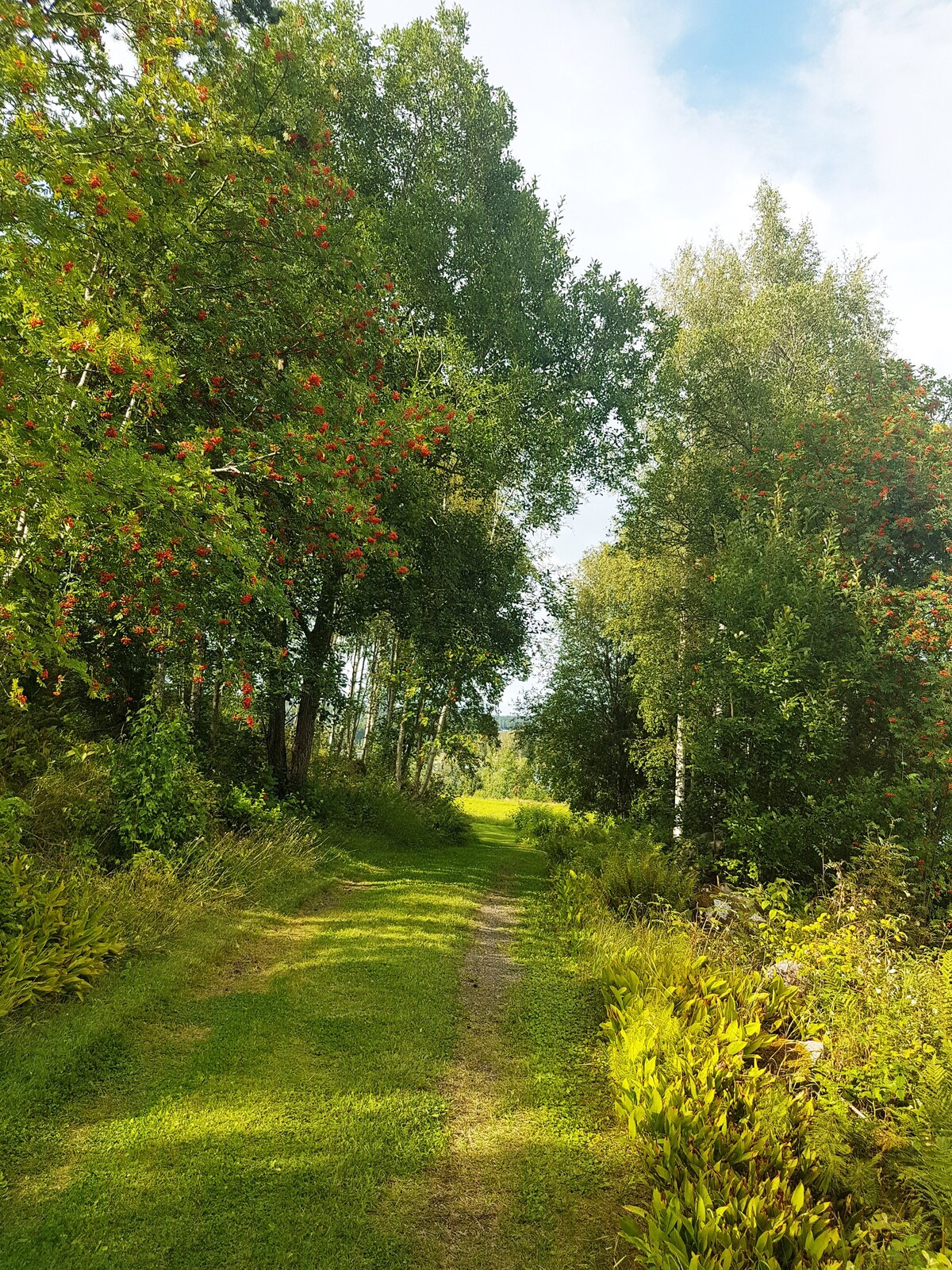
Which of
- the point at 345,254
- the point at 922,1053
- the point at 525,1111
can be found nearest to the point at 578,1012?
the point at 525,1111

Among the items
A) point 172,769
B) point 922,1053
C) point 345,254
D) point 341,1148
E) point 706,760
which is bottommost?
point 341,1148

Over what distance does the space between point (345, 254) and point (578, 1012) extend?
9.53 metres

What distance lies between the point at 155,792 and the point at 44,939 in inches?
110

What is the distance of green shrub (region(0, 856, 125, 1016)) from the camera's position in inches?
192

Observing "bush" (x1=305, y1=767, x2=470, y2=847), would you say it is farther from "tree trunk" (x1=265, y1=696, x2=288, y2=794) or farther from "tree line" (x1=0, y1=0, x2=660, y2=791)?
"tree line" (x1=0, y1=0, x2=660, y2=791)

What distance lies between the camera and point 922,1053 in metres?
4.35

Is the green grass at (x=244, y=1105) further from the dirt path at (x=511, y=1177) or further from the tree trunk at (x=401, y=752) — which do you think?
the tree trunk at (x=401, y=752)

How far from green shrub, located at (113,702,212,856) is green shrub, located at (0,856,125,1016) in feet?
5.97

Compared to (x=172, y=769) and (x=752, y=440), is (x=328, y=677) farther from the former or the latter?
(x=752, y=440)

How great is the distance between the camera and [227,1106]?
4148 mm

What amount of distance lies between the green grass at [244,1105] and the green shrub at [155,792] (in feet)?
4.67

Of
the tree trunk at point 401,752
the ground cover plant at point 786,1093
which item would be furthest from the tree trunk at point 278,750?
the ground cover plant at point 786,1093

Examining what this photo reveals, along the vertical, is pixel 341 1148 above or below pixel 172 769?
below

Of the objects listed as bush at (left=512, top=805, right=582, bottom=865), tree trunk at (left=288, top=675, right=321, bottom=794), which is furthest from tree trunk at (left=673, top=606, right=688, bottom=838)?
tree trunk at (left=288, top=675, right=321, bottom=794)
